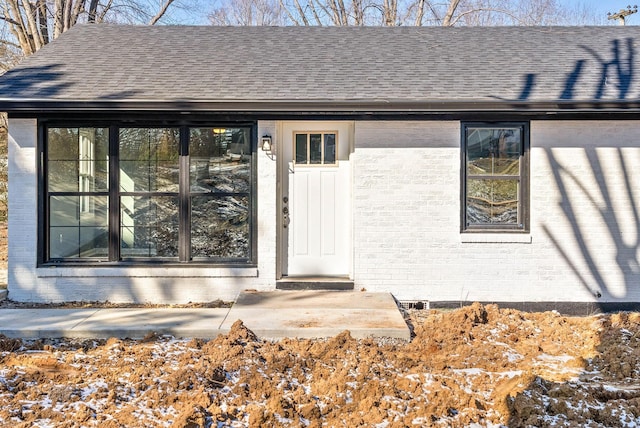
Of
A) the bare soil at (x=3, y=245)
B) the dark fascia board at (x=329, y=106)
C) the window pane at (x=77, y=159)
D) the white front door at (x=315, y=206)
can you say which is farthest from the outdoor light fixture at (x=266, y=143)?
the bare soil at (x=3, y=245)

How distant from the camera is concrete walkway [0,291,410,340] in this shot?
5.36m

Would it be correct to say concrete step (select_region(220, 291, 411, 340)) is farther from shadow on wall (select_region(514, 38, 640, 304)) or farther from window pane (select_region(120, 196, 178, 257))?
shadow on wall (select_region(514, 38, 640, 304))

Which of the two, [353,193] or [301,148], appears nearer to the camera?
[353,193]

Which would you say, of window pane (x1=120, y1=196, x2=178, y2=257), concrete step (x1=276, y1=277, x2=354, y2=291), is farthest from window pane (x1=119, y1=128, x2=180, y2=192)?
concrete step (x1=276, y1=277, x2=354, y2=291)

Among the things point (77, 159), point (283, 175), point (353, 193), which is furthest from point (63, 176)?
point (353, 193)

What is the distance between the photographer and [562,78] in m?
7.36

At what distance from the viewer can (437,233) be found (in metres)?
6.99

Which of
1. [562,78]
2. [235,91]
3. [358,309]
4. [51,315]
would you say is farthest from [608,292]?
[51,315]

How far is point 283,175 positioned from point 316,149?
0.61 meters

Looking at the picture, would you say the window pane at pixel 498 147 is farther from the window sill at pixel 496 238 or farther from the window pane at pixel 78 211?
the window pane at pixel 78 211

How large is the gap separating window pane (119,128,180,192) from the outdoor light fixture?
1175 mm

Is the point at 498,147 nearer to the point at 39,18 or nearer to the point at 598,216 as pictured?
the point at 598,216

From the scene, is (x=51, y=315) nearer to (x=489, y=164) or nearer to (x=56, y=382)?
(x=56, y=382)

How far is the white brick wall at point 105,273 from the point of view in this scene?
270 inches
